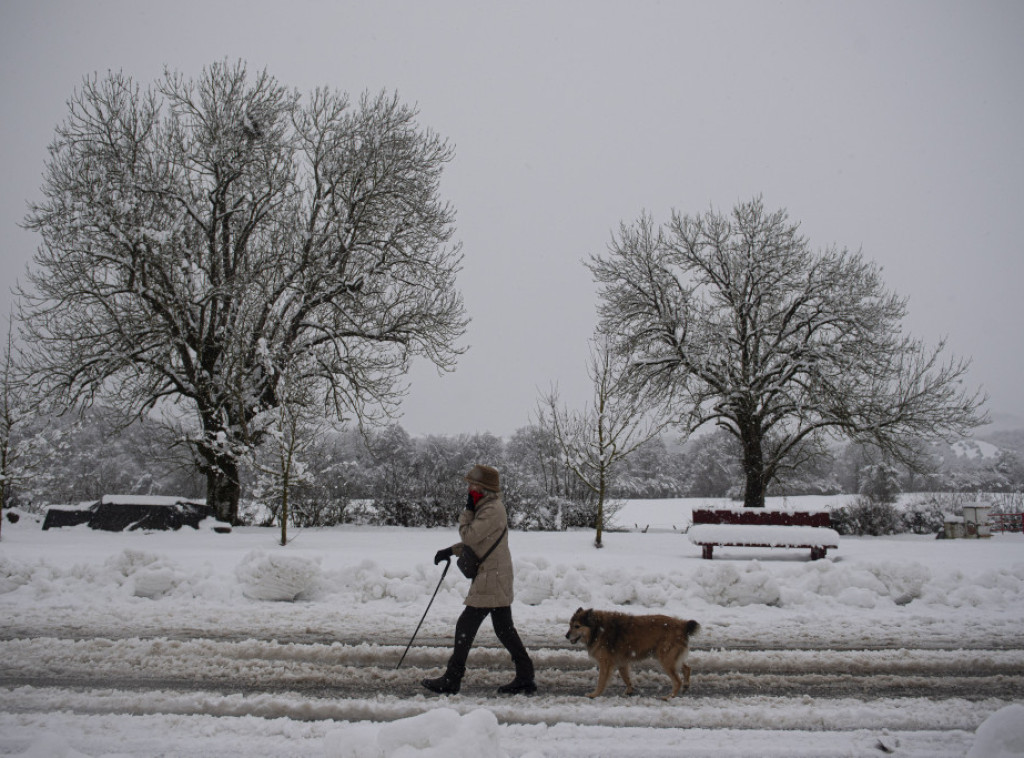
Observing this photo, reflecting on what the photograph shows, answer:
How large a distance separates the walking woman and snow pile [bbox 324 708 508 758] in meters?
1.46

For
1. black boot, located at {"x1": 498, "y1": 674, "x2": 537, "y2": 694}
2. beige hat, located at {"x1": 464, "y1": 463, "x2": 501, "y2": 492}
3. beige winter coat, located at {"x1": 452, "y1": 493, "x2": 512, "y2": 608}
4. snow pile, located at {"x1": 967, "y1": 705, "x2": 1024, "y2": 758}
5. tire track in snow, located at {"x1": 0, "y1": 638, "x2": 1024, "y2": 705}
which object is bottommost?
tire track in snow, located at {"x1": 0, "y1": 638, "x2": 1024, "y2": 705}

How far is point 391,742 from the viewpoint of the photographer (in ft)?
10.8

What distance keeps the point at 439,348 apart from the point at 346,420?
384 cm

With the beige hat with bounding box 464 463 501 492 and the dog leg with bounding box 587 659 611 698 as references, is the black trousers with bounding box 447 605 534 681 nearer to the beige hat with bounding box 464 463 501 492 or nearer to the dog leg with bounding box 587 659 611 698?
the dog leg with bounding box 587 659 611 698

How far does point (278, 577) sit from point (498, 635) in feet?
15.6

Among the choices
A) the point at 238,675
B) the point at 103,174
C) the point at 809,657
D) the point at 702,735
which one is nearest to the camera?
the point at 702,735

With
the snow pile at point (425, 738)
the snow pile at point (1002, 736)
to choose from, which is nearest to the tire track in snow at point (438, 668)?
the snow pile at point (425, 738)

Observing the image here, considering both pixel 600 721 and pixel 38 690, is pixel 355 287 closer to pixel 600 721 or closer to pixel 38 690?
pixel 38 690

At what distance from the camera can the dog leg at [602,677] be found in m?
4.76

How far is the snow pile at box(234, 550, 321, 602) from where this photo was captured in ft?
27.4

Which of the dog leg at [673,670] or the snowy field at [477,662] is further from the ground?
the dog leg at [673,670]

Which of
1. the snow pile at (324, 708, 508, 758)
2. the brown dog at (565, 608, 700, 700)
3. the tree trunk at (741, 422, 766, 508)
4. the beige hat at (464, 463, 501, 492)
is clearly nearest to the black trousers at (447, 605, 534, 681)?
the brown dog at (565, 608, 700, 700)

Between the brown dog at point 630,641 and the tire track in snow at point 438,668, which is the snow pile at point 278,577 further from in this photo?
the brown dog at point 630,641

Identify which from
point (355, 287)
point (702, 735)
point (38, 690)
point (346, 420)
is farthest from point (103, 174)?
point (702, 735)
